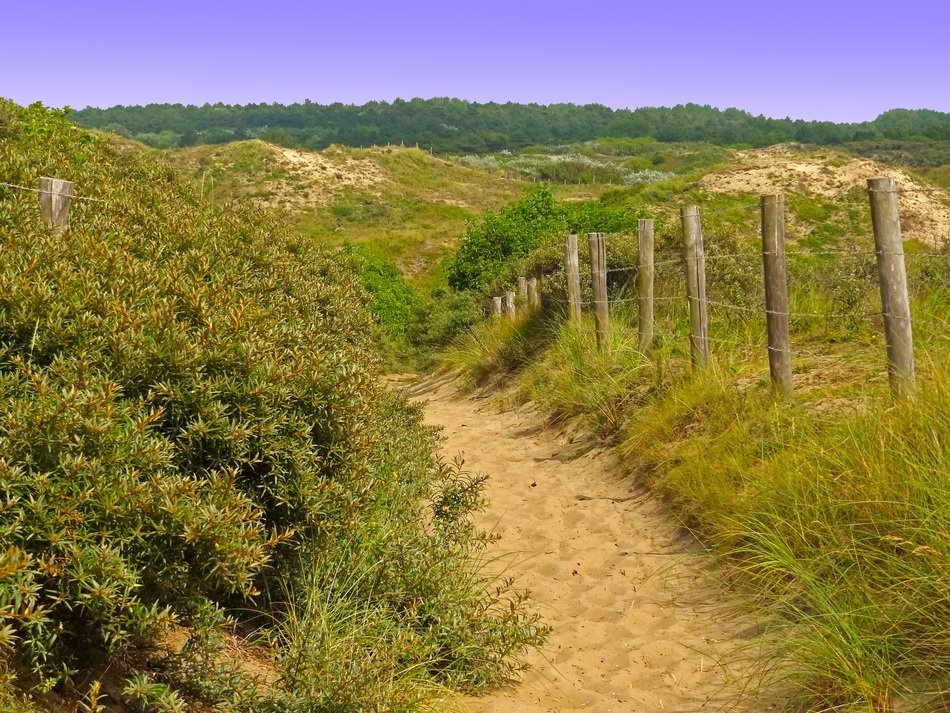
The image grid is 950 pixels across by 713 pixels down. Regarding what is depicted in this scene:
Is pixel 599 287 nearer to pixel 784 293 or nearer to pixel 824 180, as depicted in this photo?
pixel 784 293

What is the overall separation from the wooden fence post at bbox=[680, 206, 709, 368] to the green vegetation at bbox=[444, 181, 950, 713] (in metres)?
0.18

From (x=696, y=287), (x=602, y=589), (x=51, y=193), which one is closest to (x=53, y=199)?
(x=51, y=193)

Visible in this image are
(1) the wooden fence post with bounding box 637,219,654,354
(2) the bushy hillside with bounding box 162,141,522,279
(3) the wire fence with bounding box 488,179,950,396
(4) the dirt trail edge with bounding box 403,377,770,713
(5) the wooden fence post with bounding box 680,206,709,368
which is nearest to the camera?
(4) the dirt trail edge with bounding box 403,377,770,713

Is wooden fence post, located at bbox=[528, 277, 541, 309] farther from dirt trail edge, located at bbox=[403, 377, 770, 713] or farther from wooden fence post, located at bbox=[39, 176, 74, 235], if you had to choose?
wooden fence post, located at bbox=[39, 176, 74, 235]

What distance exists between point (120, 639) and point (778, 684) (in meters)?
2.51

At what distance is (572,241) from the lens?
1055cm

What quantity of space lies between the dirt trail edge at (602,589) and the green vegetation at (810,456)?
222 millimetres

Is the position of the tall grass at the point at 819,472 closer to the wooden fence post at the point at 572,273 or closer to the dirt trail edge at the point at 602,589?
the dirt trail edge at the point at 602,589

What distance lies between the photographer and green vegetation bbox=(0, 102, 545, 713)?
2566 mm

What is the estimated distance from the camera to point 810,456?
4723 millimetres

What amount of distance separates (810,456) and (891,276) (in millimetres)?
1256

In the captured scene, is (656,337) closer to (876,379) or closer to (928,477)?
(876,379)

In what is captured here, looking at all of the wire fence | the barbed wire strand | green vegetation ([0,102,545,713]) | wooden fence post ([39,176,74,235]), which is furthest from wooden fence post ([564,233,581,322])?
wooden fence post ([39,176,74,235])

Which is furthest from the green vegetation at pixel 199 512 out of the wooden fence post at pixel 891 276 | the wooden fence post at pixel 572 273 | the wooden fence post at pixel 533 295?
the wooden fence post at pixel 533 295
